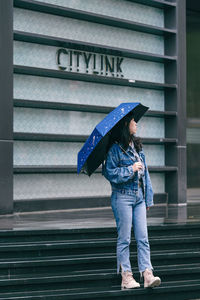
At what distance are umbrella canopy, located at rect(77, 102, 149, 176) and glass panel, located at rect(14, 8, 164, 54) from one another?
4.66 metres

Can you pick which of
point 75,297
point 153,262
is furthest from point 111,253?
point 75,297

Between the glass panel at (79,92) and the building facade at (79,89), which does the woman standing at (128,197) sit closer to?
the building facade at (79,89)

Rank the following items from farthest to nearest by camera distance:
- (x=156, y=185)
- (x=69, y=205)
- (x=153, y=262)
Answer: (x=156, y=185)
(x=69, y=205)
(x=153, y=262)

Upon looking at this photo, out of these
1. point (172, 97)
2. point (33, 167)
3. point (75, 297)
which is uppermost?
point (172, 97)

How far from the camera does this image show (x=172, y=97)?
1299cm

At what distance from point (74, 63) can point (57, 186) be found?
7.90 ft

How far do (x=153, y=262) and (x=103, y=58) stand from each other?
18.3 ft

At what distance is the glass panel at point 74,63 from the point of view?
1058 centimetres

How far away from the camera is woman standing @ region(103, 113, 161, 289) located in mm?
6359

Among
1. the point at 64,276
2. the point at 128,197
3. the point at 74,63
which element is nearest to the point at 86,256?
the point at 64,276

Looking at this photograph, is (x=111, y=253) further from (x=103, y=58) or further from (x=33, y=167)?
(x=103, y=58)

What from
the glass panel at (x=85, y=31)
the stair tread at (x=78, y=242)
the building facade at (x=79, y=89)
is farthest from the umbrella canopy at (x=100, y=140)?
the glass panel at (x=85, y=31)

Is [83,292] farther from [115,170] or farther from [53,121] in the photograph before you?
[53,121]

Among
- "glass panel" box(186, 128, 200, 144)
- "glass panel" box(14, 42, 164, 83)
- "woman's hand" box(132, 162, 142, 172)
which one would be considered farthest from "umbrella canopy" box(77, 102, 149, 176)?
"glass panel" box(186, 128, 200, 144)
